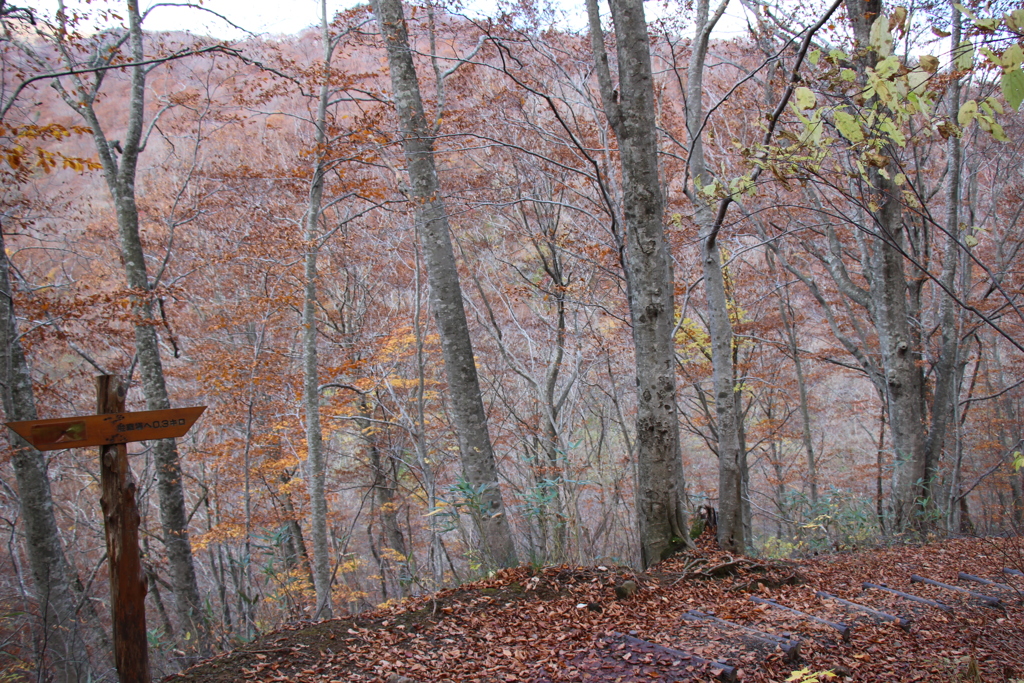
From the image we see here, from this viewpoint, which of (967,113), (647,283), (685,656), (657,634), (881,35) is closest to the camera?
(967,113)

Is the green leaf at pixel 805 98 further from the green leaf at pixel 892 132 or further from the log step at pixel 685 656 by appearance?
the log step at pixel 685 656

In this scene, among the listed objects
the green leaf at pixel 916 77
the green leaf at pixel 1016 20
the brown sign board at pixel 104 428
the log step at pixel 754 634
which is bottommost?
the log step at pixel 754 634

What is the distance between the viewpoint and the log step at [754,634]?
9.78 feet

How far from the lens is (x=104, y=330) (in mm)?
9133

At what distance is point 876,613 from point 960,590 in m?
1.09

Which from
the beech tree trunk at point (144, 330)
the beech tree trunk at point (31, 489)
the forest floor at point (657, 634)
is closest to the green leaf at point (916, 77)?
the forest floor at point (657, 634)

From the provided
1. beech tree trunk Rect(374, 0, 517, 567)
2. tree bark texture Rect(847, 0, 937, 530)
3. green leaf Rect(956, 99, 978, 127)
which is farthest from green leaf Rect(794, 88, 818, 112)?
tree bark texture Rect(847, 0, 937, 530)

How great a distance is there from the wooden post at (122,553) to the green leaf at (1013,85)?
3.58 meters

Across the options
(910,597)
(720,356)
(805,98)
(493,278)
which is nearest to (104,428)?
(805,98)

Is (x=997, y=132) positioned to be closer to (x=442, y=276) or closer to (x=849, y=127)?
(x=849, y=127)

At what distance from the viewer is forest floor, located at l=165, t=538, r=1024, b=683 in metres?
2.96

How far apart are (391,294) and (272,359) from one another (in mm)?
3218

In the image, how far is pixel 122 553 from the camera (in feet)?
9.39

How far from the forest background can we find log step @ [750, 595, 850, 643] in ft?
3.22
